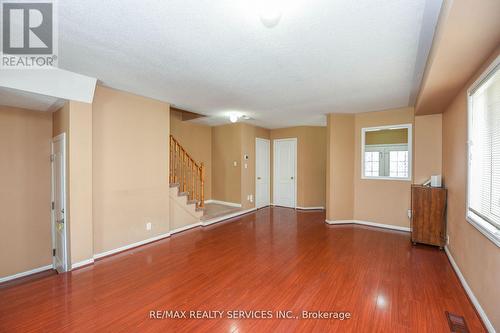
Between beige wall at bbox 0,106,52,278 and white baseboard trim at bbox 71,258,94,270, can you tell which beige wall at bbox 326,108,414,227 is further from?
beige wall at bbox 0,106,52,278

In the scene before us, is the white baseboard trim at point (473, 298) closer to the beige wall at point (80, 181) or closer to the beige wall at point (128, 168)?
the beige wall at point (128, 168)

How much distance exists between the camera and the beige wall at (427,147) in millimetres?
3961

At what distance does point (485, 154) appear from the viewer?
2.14 m

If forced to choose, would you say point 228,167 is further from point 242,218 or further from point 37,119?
point 37,119

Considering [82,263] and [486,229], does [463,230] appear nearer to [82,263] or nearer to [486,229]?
[486,229]

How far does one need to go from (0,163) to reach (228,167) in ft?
14.6

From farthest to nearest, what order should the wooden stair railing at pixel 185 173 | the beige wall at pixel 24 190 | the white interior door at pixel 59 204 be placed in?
1. the wooden stair railing at pixel 185 173
2. the beige wall at pixel 24 190
3. the white interior door at pixel 59 204

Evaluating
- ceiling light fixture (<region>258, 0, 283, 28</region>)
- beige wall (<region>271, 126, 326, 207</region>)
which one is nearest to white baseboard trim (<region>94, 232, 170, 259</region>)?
ceiling light fixture (<region>258, 0, 283, 28</region>)

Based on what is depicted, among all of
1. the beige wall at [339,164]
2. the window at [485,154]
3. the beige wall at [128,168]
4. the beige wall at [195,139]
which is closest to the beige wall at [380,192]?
the beige wall at [339,164]

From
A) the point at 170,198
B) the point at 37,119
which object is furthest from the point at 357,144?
the point at 37,119

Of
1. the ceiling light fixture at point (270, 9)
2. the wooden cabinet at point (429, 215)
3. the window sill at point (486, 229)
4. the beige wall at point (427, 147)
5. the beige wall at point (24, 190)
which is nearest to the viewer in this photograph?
the ceiling light fixture at point (270, 9)

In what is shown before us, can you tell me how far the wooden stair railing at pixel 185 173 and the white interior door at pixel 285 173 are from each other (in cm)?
267

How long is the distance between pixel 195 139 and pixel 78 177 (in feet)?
11.9

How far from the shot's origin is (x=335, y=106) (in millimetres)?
4406
